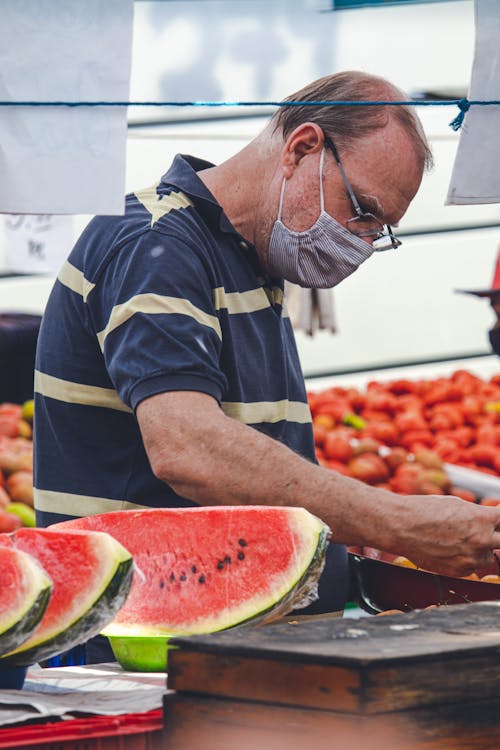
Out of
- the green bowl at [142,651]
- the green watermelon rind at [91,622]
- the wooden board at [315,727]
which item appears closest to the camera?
the wooden board at [315,727]

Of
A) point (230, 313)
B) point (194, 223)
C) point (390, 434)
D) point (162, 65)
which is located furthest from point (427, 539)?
point (162, 65)

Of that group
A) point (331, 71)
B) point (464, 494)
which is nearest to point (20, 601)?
point (464, 494)

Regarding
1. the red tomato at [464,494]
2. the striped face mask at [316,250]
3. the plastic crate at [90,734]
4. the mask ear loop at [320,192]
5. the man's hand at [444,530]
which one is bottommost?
the red tomato at [464,494]

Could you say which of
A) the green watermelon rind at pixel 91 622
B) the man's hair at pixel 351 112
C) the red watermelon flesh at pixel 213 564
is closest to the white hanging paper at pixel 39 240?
the man's hair at pixel 351 112

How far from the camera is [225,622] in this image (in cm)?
161

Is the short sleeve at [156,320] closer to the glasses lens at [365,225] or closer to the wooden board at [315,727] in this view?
the glasses lens at [365,225]

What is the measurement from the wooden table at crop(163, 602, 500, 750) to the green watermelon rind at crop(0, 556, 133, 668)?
0.72ft

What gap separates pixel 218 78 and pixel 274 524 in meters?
3.46

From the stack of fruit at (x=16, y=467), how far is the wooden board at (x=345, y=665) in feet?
8.32

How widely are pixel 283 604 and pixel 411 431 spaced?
338cm

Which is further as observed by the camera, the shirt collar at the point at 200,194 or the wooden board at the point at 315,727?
the shirt collar at the point at 200,194

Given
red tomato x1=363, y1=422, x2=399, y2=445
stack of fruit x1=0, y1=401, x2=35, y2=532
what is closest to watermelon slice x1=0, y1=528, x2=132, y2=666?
stack of fruit x1=0, y1=401, x2=35, y2=532

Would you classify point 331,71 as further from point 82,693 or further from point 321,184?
point 82,693

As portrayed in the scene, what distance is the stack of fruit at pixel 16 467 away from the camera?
3.93m
